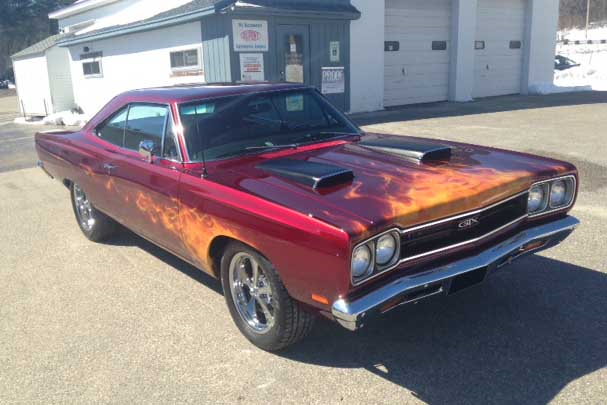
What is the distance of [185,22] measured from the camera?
13312 millimetres

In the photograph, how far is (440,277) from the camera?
Answer: 288 cm

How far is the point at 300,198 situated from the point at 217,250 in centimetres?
86

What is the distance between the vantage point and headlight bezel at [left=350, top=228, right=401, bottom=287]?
2676mm

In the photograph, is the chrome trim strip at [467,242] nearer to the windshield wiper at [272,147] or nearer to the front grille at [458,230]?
the front grille at [458,230]

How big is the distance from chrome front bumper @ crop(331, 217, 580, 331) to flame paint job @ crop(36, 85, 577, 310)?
0.38ft

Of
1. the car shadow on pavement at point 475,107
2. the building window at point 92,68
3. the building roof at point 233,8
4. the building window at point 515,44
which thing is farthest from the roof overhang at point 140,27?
the building window at point 515,44

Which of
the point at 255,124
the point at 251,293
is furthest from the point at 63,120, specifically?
the point at 251,293

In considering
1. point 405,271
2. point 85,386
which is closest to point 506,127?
point 405,271

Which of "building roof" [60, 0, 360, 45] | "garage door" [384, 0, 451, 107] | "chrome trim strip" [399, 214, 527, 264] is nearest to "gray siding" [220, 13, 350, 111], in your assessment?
"building roof" [60, 0, 360, 45]

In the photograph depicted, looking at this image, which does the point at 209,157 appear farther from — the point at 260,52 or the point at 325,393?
the point at 260,52

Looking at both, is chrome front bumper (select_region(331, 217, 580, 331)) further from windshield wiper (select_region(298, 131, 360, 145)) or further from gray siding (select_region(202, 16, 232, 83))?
gray siding (select_region(202, 16, 232, 83))

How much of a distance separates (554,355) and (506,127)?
32.2 ft

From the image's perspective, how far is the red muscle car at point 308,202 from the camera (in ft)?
9.11

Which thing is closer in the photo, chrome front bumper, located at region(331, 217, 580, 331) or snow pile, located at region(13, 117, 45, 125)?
chrome front bumper, located at region(331, 217, 580, 331)
